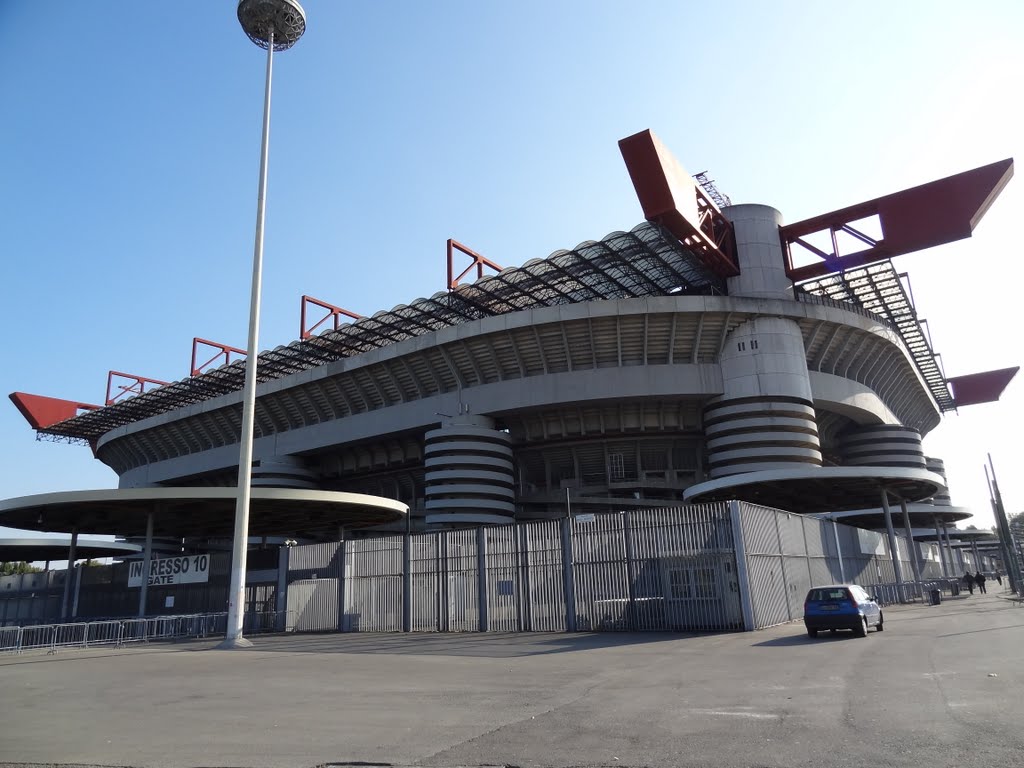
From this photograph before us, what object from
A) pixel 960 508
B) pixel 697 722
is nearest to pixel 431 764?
pixel 697 722

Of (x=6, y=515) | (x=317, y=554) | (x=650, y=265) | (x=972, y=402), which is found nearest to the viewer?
(x=317, y=554)

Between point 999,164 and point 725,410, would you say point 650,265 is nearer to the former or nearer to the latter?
point 725,410

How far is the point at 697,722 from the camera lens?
8.30 metres

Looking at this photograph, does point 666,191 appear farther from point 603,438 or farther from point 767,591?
point 767,591

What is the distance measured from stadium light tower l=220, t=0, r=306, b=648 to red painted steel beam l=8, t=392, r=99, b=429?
7153 centimetres

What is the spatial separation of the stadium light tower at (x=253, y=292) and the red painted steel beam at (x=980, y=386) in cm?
8766

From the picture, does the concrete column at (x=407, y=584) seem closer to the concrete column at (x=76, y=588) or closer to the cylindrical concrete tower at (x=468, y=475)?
the concrete column at (x=76, y=588)

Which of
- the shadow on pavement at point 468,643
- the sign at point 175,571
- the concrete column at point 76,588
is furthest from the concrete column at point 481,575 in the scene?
the concrete column at point 76,588

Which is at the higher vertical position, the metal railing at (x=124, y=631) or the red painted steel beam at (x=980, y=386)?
the red painted steel beam at (x=980, y=386)

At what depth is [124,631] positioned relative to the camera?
28.6m

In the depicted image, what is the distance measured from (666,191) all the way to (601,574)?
79.6 ft

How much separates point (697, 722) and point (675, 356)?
44.2m

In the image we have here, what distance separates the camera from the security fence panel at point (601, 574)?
23.8 metres

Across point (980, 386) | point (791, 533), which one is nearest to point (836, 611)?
point (791, 533)
